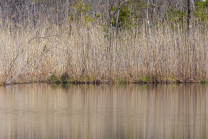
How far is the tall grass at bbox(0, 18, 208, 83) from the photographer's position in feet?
31.4

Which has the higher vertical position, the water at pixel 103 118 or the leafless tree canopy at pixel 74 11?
the leafless tree canopy at pixel 74 11

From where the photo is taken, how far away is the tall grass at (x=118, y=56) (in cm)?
959

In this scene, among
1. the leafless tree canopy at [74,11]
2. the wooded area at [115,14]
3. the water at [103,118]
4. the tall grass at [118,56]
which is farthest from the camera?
the leafless tree canopy at [74,11]

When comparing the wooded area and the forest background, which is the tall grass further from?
the wooded area

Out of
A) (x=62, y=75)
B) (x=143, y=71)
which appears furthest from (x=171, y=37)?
(x=62, y=75)

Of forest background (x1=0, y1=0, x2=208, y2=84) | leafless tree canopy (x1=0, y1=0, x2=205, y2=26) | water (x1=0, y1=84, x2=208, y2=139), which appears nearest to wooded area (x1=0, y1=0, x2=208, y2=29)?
leafless tree canopy (x1=0, y1=0, x2=205, y2=26)

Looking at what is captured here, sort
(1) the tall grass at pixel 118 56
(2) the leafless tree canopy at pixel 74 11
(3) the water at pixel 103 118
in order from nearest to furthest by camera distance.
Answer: (3) the water at pixel 103 118 < (1) the tall grass at pixel 118 56 < (2) the leafless tree canopy at pixel 74 11

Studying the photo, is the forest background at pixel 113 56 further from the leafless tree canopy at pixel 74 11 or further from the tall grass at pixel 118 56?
the leafless tree canopy at pixel 74 11

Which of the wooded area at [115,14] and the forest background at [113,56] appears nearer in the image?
the forest background at [113,56]

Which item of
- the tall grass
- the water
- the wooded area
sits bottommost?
the water

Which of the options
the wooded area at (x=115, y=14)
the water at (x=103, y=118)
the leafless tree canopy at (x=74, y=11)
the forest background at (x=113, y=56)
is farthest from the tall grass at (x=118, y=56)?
the water at (x=103, y=118)

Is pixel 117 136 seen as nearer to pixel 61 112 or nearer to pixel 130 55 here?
pixel 61 112

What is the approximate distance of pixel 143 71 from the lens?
9734 millimetres

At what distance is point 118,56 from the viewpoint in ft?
31.7
